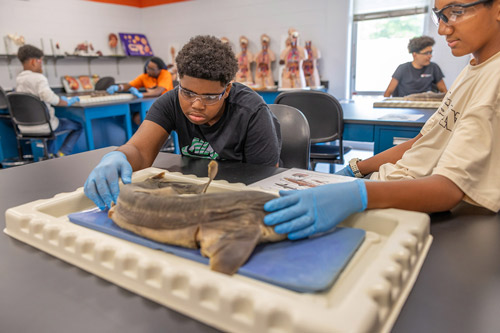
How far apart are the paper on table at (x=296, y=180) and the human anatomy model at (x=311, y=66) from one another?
472 centimetres

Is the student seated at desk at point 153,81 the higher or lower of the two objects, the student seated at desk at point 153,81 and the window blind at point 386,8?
the lower

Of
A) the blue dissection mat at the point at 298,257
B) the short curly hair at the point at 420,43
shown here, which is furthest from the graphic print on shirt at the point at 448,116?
the short curly hair at the point at 420,43

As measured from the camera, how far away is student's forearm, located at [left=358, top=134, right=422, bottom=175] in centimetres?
148

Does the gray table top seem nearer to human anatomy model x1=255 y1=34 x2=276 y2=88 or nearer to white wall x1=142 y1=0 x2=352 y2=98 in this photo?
white wall x1=142 y1=0 x2=352 y2=98

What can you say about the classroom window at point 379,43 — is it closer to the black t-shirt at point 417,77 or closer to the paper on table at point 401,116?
the black t-shirt at point 417,77

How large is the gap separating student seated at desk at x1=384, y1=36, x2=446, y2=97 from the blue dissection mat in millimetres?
3954

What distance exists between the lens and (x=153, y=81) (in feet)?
18.4

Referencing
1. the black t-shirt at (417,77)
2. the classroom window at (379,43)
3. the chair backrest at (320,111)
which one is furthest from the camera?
the classroom window at (379,43)

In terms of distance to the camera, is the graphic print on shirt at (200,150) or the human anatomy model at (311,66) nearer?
the graphic print on shirt at (200,150)

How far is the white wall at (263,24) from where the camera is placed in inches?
220

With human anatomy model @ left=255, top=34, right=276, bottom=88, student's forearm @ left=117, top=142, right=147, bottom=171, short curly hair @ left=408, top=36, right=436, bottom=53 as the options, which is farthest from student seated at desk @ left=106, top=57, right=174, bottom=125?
student's forearm @ left=117, top=142, right=147, bottom=171

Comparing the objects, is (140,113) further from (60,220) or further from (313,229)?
(313,229)

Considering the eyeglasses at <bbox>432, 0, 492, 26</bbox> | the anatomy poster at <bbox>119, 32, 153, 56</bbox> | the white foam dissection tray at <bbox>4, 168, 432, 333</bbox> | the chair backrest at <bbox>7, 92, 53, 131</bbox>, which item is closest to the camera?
the white foam dissection tray at <bbox>4, 168, 432, 333</bbox>

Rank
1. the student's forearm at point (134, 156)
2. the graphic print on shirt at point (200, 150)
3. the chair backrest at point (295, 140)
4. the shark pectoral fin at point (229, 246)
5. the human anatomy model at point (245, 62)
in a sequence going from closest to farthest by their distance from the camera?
the shark pectoral fin at point (229, 246)
the student's forearm at point (134, 156)
the graphic print on shirt at point (200, 150)
the chair backrest at point (295, 140)
the human anatomy model at point (245, 62)
